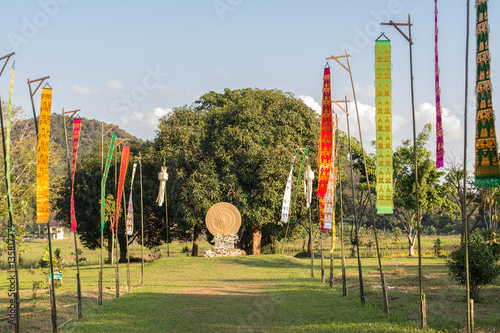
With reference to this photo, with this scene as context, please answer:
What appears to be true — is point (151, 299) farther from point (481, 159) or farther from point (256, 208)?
point (256, 208)

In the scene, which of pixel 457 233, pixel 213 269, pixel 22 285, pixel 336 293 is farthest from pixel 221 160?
pixel 457 233

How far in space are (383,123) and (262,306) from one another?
679cm

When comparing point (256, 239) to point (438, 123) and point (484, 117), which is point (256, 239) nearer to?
point (438, 123)

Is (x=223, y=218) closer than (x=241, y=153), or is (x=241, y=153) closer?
(x=223, y=218)

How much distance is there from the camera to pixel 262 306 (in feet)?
48.9

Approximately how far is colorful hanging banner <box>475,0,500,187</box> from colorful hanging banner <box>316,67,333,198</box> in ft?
21.9

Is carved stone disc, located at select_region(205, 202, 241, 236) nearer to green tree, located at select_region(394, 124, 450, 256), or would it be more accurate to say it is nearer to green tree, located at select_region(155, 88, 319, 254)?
green tree, located at select_region(155, 88, 319, 254)

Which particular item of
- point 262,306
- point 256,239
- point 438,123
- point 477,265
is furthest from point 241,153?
point 438,123

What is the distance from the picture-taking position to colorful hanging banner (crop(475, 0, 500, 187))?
923cm

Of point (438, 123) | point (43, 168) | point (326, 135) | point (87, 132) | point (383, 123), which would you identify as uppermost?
point (87, 132)

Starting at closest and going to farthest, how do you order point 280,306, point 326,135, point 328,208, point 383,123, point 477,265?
point 383,123
point 477,265
point 280,306
point 326,135
point 328,208

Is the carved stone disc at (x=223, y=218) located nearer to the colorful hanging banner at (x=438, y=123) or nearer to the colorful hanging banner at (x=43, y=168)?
the colorful hanging banner at (x=43, y=168)

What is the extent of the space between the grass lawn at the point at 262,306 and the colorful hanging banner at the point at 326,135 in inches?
157

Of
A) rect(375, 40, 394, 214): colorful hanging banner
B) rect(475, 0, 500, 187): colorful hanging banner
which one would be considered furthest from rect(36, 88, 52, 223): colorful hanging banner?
rect(475, 0, 500, 187): colorful hanging banner
